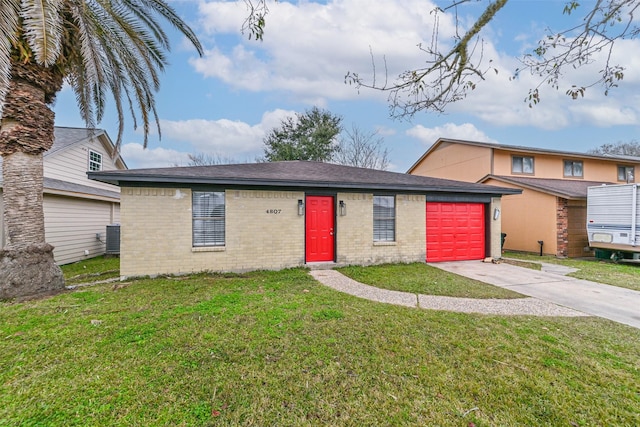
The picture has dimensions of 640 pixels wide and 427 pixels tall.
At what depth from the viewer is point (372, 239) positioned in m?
9.20

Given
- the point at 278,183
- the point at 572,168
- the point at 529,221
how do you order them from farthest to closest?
1. the point at 572,168
2. the point at 529,221
3. the point at 278,183

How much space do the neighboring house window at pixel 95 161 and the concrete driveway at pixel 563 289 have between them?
15.5 metres

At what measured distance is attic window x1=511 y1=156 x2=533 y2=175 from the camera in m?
15.5

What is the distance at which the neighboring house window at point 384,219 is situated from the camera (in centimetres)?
932

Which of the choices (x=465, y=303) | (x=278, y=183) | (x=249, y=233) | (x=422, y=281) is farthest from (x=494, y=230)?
(x=249, y=233)

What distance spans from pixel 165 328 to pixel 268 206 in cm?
461

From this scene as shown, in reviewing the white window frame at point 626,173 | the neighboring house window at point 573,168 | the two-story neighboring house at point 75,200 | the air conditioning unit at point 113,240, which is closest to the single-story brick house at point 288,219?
the two-story neighboring house at point 75,200

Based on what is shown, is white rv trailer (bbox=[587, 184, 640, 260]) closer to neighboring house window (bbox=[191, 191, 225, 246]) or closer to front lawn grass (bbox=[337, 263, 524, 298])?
front lawn grass (bbox=[337, 263, 524, 298])

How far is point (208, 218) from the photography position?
785 cm

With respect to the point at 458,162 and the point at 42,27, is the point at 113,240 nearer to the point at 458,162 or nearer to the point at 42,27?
the point at 42,27

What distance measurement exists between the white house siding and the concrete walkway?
32.6ft

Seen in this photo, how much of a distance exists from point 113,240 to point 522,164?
20.3 m

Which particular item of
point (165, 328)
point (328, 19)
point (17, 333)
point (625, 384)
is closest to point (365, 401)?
point (625, 384)

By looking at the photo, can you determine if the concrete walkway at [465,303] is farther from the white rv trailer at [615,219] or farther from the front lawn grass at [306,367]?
the white rv trailer at [615,219]
